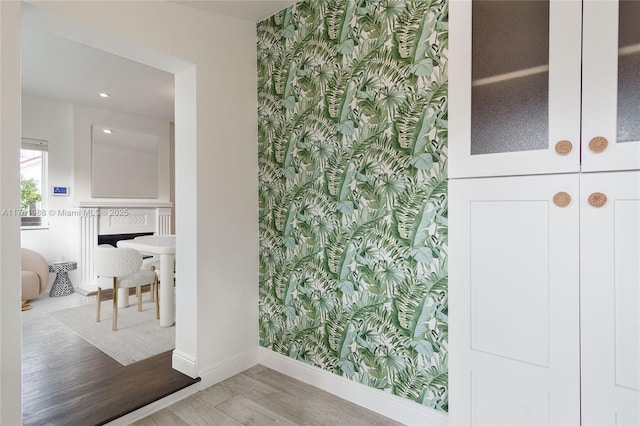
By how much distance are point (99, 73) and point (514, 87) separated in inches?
155

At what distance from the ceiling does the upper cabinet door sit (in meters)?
1.89

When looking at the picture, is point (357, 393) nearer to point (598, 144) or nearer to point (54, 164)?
point (598, 144)

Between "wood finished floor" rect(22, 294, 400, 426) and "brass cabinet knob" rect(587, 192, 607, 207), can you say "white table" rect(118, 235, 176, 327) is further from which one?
"brass cabinet knob" rect(587, 192, 607, 207)

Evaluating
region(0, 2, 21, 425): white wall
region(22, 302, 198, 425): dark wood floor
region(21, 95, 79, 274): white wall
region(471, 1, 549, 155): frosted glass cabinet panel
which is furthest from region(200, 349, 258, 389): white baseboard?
region(21, 95, 79, 274): white wall

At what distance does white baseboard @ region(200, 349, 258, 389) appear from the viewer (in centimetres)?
221

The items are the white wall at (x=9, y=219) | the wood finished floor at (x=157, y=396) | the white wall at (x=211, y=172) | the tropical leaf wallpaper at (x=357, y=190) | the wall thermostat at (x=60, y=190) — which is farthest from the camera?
the wall thermostat at (x=60, y=190)

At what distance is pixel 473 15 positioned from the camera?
48.0 inches

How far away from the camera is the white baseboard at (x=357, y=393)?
1751mm

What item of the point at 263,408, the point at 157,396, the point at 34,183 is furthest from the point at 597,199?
the point at 34,183

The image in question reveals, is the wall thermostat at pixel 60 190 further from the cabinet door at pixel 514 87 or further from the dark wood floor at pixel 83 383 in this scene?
the cabinet door at pixel 514 87

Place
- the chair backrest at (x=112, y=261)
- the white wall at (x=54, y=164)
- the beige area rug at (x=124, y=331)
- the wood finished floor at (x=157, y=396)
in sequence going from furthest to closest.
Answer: the white wall at (x=54, y=164) < the chair backrest at (x=112, y=261) < the beige area rug at (x=124, y=331) < the wood finished floor at (x=157, y=396)

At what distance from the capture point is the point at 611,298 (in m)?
1.00

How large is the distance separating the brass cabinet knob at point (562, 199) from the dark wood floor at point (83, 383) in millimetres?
2240

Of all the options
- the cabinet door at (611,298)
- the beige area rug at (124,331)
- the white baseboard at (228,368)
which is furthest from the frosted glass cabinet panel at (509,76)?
the beige area rug at (124,331)
